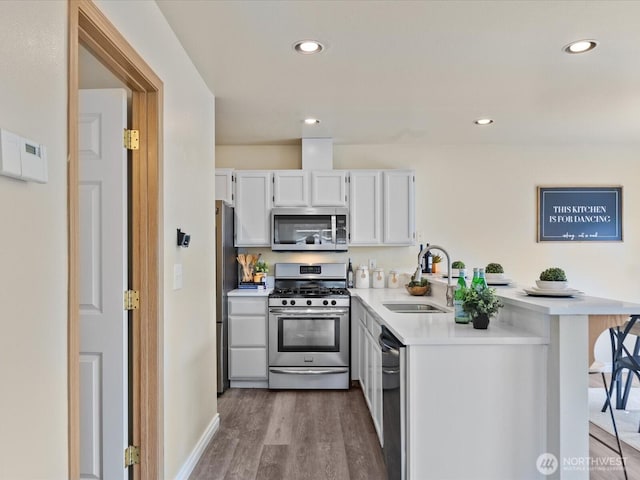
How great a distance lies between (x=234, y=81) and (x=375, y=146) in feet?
7.32

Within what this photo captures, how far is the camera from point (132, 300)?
79.0 inches

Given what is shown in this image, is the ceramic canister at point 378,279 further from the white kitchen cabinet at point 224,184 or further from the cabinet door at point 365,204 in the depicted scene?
the white kitchen cabinet at point 224,184

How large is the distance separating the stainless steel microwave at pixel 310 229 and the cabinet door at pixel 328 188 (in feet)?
0.23

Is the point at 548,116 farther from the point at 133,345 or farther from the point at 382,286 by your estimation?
the point at 133,345

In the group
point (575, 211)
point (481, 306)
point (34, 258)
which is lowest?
point (481, 306)

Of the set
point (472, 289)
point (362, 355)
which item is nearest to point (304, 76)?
point (472, 289)

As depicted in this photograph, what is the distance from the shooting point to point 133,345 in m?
Answer: 2.01

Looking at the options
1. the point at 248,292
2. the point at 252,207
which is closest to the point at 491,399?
the point at 248,292

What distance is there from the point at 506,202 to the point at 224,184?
10.1ft

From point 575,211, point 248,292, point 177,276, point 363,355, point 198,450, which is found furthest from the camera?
point 575,211

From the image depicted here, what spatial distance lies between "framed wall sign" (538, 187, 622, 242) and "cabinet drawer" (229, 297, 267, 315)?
3.15 meters

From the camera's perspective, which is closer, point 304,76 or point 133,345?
point 133,345

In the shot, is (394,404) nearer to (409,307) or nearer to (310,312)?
(409,307)

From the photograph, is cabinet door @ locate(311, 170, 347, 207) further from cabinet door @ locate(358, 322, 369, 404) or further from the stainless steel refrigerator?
cabinet door @ locate(358, 322, 369, 404)
